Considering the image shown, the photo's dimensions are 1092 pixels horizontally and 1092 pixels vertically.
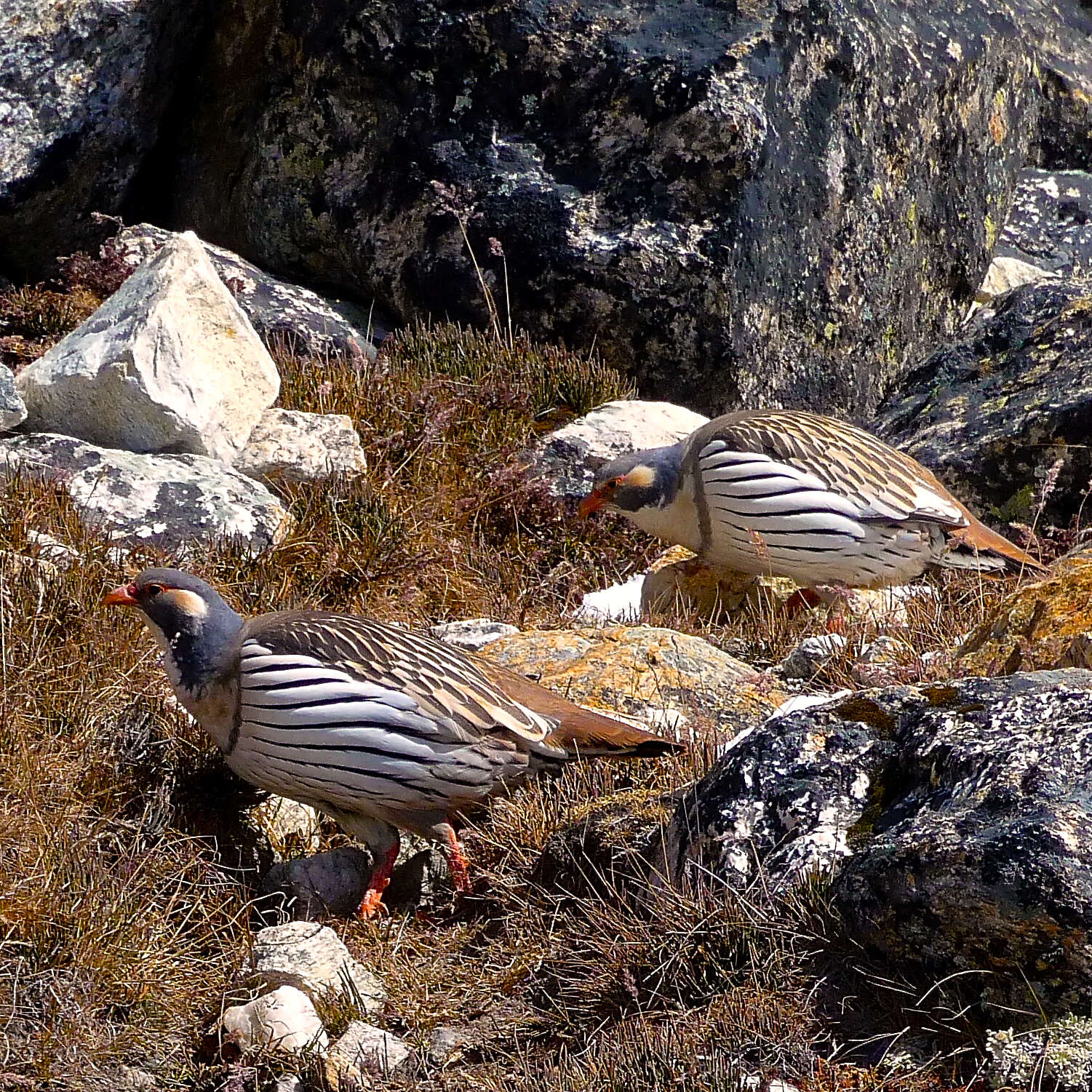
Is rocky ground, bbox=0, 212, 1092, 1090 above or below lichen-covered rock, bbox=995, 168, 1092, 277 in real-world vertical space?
below

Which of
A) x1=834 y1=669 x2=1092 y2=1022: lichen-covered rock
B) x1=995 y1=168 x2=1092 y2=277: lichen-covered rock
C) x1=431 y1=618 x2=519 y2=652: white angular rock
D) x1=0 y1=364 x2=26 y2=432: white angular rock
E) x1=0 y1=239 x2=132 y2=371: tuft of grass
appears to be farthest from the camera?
x1=995 y1=168 x2=1092 y2=277: lichen-covered rock

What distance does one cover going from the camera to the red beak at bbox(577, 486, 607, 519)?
845 cm

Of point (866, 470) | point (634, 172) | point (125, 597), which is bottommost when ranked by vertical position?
point (125, 597)

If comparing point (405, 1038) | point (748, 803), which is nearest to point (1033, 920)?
point (748, 803)

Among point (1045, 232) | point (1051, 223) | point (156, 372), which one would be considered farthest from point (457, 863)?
point (1051, 223)

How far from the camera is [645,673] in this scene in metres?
6.33

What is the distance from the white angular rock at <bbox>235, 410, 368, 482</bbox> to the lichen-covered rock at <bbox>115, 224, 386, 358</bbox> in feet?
3.10

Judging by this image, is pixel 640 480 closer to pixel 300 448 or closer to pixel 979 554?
pixel 979 554

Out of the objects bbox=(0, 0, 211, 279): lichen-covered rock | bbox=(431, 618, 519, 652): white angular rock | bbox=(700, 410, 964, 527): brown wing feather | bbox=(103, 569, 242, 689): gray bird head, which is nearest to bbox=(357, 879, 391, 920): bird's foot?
bbox=(103, 569, 242, 689): gray bird head

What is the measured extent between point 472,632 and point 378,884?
198 centimetres

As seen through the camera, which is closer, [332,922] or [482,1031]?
[482,1031]

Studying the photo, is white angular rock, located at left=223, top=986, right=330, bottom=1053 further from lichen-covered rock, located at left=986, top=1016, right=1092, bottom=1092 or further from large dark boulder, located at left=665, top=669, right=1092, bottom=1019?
lichen-covered rock, located at left=986, top=1016, right=1092, bottom=1092

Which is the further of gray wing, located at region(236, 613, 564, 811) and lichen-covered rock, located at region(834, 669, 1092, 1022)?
gray wing, located at region(236, 613, 564, 811)

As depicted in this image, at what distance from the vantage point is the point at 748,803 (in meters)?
4.37
